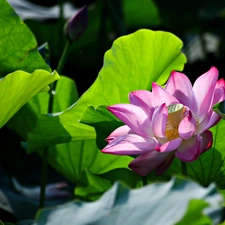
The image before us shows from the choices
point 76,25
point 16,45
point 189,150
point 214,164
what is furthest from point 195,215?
point 76,25

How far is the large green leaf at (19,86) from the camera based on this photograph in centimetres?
79

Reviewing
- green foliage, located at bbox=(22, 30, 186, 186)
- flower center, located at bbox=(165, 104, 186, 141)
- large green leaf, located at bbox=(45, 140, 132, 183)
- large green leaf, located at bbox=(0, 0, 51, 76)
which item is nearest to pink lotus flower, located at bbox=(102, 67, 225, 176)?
flower center, located at bbox=(165, 104, 186, 141)

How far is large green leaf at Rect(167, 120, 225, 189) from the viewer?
0.85 metres

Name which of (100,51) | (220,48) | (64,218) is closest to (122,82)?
(64,218)

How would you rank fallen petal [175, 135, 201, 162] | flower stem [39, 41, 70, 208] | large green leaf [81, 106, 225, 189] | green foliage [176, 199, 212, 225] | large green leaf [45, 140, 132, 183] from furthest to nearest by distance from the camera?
large green leaf [45, 140, 132, 183]
flower stem [39, 41, 70, 208]
large green leaf [81, 106, 225, 189]
fallen petal [175, 135, 201, 162]
green foliage [176, 199, 212, 225]

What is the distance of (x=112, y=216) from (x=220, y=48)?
165 centimetres

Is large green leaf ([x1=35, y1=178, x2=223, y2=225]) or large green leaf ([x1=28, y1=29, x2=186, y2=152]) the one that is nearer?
large green leaf ([x1=35, y1=178, x2=223, y2=225])

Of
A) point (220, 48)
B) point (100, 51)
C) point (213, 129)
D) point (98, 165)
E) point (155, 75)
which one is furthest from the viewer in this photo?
point (220, 48)

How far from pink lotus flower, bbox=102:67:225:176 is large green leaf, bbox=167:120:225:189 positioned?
76mm

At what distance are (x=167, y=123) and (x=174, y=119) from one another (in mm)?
11

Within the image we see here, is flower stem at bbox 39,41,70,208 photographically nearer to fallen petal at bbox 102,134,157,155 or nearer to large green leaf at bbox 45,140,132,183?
large green leaf at bbox 45,140,132,183

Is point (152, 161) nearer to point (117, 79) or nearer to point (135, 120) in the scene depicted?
point (135, 120)

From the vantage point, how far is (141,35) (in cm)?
91

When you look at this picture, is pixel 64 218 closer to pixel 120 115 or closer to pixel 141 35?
pixel 120 115
